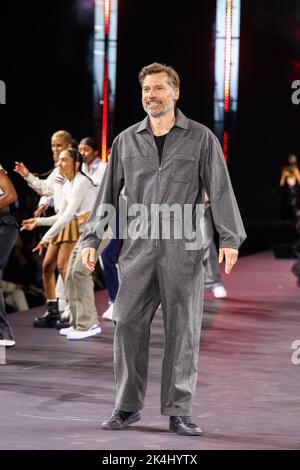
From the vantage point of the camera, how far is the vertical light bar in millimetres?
19828

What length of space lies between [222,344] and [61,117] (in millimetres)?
5542

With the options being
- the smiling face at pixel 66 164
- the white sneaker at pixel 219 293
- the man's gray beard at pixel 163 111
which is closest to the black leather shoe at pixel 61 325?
the smiling face at pixel 66 164

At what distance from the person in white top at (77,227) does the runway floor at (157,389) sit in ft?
0.51

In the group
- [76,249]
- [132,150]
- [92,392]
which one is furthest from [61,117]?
[132,150]

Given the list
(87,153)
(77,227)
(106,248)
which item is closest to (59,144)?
(87,153)

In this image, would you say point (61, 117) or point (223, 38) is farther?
point (223, 38)

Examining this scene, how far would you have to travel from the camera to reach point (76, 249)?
8.34m

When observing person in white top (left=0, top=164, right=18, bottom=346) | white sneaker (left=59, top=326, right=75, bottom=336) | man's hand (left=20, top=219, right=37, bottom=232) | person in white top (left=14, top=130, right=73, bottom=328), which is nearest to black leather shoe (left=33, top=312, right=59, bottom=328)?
person in white top (left=14, top=130, right=73, bottom=328)

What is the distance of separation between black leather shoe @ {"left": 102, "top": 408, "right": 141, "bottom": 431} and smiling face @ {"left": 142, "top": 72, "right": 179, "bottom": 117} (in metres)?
1.28

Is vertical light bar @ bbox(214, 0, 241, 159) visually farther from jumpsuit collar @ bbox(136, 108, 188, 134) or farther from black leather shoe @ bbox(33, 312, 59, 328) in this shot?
jumpsuit collar @ bbox(136, 108, 188, 134)

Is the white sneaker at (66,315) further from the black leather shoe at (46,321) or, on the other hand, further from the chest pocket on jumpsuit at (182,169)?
the chest pocket on jumpsuit at (182,169)

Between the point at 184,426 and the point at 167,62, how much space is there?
12552 mm

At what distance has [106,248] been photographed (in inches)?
365

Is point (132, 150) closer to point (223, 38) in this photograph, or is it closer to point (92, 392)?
point (92, 392)
